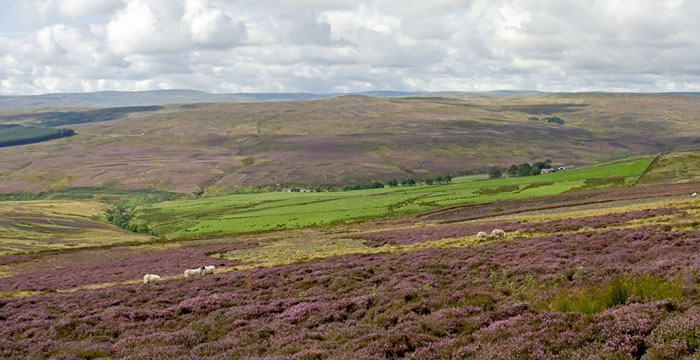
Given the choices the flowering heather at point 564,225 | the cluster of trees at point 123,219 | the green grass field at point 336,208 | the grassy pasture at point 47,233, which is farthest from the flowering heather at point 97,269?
the cluster of trees at point 123,219

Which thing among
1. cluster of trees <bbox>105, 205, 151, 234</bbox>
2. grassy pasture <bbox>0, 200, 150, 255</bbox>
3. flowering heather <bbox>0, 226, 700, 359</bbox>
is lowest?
cluster of trees <bbox>105, 205, 151, 234</bbox>

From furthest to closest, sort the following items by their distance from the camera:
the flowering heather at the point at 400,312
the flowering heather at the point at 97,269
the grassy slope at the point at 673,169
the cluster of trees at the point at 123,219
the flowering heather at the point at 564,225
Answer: the cluster of trees at the point at 123,219 → the grassy slope at the point at 673,169 → the flowering heather at the point at 97,269 → the flowering heather at the point at 564,225 → the flowering heather at the point at 400,312

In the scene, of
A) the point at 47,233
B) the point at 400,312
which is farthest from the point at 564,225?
the point at 47,233

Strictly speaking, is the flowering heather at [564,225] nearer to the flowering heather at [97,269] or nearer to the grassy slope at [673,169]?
the flowering heather at [97,269]

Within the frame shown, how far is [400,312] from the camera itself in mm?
18344

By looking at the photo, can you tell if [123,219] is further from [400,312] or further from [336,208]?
[400,312]

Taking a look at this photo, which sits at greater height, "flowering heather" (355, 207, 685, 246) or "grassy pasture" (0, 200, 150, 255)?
"flowering heather" (355, 207, 685, 246)

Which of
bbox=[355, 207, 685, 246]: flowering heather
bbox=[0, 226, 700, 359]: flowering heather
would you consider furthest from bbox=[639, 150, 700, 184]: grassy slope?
bbox=[0, 226, 700, 359]: flowering heather

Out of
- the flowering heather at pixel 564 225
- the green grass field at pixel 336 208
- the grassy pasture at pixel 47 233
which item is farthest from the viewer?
the green grass field at pixel 336 208

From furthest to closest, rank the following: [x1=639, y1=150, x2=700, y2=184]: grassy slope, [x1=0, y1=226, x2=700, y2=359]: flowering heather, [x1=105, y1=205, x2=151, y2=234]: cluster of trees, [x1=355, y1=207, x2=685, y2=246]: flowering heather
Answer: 1. [x1=105, y1=205, x2=151, y2=234]: cluster of trees
2. [x1=639, y1=150, x2=700, y2=184]: grassy slope
3. [x1=355, y1=207, x2=685, y2=246]: flowering heather
4. [x1=0, y1=226, x2=700, y2=359]: flowering heather

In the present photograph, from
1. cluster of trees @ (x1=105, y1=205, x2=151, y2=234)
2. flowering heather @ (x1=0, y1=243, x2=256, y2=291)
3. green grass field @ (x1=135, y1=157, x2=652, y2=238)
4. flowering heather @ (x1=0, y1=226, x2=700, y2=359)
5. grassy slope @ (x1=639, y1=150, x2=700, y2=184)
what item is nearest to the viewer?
flowering heather @ (x1=0, y1=226, x2=700, y2=359)

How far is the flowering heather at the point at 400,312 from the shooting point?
41.1 ft

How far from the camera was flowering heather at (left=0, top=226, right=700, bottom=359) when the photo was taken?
12523 millimetres

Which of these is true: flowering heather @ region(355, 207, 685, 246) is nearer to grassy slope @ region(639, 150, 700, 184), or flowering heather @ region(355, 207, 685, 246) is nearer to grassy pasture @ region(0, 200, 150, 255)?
grassy pasture @ region(0, 200, 150, 255)
